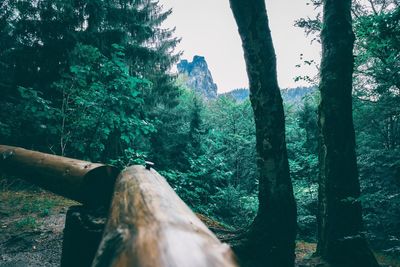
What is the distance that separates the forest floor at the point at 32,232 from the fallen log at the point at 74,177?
43.7 inches

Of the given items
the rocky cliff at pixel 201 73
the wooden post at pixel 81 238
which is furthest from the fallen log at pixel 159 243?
the rocky cliff at pixel 201 73

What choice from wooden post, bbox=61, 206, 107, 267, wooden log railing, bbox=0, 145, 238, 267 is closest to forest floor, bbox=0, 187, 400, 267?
wooden post, bbox=61, 206, 107, 267

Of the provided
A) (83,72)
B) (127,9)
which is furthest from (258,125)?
(127,9)

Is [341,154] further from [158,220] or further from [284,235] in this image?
[158,220]

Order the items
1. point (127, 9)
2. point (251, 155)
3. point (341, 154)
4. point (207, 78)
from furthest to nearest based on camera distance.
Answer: point (207, 78)
point (251, 155)
point (127, 9)
point (341, 154)

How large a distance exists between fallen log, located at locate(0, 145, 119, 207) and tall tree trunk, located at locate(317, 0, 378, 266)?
10.5 feet

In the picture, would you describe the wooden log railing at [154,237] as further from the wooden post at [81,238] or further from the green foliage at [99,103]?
the green foliage at [99,103]

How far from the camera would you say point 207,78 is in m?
134

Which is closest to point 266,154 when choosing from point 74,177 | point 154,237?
point 74,177

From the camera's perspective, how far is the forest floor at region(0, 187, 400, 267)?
4141 mm

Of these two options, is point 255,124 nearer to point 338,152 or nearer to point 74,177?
point 338,152

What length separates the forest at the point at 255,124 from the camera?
13.1ft

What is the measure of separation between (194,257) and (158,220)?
323 millimetres

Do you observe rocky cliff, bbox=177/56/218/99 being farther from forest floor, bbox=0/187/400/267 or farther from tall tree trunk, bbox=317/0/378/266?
tall tree trunk, bbox=317/0/378/266
